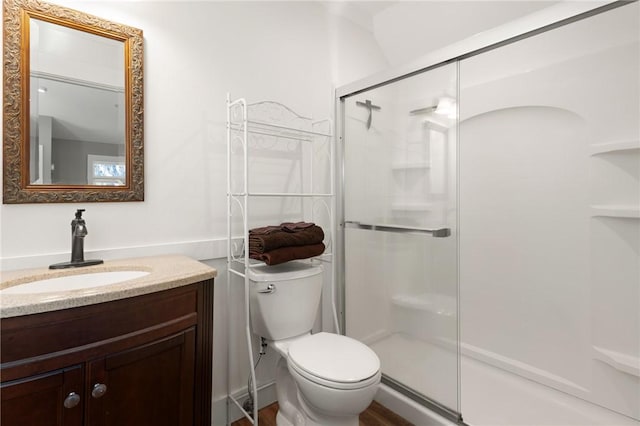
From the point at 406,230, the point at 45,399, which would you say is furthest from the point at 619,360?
the point at 45,399

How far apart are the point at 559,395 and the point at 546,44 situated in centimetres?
192

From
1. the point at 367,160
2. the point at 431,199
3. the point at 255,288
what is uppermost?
the point at 367,160

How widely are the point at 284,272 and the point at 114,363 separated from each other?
2.56ft

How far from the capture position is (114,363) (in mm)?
972

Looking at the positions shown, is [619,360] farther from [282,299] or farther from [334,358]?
[282,299]

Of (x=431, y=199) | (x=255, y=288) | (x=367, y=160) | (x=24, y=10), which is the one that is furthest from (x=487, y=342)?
(x=24, y=10)

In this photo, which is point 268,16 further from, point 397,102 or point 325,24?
point 397,102

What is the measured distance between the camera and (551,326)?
1906mm

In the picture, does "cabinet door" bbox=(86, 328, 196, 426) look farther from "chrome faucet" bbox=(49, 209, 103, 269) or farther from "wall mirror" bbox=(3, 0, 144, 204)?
"wall mirror" bbox=(3, 0, 144, 204)

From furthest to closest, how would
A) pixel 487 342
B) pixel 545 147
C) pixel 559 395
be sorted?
pixel 487 342 < pixel 545 147 < pixel 559 395

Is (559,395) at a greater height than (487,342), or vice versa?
(487,342)

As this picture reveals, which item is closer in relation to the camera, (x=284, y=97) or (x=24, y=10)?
(x=24, y=10)

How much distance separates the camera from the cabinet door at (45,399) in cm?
82

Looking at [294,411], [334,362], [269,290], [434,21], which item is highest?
[434,21]
